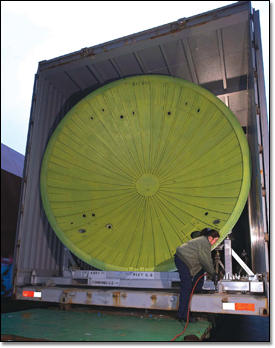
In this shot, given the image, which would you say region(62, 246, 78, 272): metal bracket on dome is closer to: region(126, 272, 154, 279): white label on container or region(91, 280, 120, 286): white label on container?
region(91, 280, 120, 286): white label on container

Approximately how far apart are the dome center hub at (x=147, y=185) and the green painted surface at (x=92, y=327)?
1600 mm

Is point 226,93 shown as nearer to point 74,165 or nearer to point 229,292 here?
point 74,165

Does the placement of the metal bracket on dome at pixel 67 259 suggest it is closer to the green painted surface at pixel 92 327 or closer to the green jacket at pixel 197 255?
the green painted surface at pixel 92 327

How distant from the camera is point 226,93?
16.5 feet

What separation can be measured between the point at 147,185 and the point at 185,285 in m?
1.56

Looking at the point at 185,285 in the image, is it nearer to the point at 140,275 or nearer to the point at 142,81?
the point at 140,275

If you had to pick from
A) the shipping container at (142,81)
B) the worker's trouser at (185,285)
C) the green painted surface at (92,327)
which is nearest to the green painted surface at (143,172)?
the shipping container at (142,81)

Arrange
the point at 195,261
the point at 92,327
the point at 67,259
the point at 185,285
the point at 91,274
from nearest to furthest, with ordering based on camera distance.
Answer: the point at 92,327, the point at 185,285, the point at 195,261, the point at 91,274, the point at 67,259

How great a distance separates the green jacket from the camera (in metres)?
3.39

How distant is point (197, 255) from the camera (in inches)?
136

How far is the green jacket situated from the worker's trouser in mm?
59

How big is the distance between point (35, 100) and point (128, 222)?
2.22 meters

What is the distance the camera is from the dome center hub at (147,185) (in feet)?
14.4

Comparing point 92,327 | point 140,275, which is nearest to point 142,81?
point 140,275
